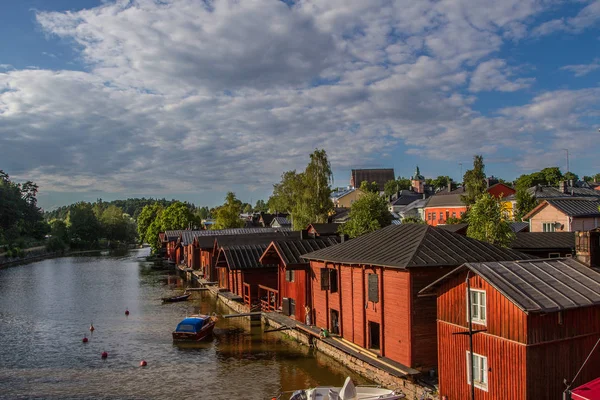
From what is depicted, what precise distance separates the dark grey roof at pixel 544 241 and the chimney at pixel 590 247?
66.5 feet

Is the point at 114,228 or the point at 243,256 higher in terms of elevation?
the point at 114,228

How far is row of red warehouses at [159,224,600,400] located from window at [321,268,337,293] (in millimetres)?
64

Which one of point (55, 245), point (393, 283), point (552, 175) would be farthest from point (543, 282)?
point (55, 245)

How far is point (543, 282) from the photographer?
17.7 metres

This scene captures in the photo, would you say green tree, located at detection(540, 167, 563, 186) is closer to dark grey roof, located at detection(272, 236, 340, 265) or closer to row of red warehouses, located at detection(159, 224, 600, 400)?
dark grey roof, located at detection(272, 236, 340, 265)

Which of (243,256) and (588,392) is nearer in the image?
(588,392)

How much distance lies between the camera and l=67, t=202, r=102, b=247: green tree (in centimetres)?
15175

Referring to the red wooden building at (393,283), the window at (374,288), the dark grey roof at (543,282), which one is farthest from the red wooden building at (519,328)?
the window at (374,288)

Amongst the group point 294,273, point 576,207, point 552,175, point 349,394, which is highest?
point 552,175

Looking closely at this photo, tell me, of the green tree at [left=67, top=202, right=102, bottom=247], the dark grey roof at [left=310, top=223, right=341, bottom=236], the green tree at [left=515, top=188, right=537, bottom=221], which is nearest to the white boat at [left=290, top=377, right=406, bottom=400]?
the dark grey roof at [left=310, top=223, right=341, bottom=236]

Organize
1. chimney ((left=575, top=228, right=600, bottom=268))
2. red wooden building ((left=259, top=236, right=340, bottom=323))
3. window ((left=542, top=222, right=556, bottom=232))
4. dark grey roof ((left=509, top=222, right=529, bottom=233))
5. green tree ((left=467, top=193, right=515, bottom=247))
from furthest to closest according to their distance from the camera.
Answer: dark grey roof ((left=509, top=222, right=529, bottom=233)) → window ((left=542, top=222, right=556, bottom=232)) → green tree ((left=467, top=193, right=515, bottom=247)) → red wooden building ((left=259, top=236, right=340, bottom=323)) → chimney ((left=575, top=228, right=600, bottom=268))

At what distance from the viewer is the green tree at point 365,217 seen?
50125 mm

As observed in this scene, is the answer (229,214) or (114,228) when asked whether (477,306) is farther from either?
(114,228)

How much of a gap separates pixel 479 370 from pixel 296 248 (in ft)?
62.9
